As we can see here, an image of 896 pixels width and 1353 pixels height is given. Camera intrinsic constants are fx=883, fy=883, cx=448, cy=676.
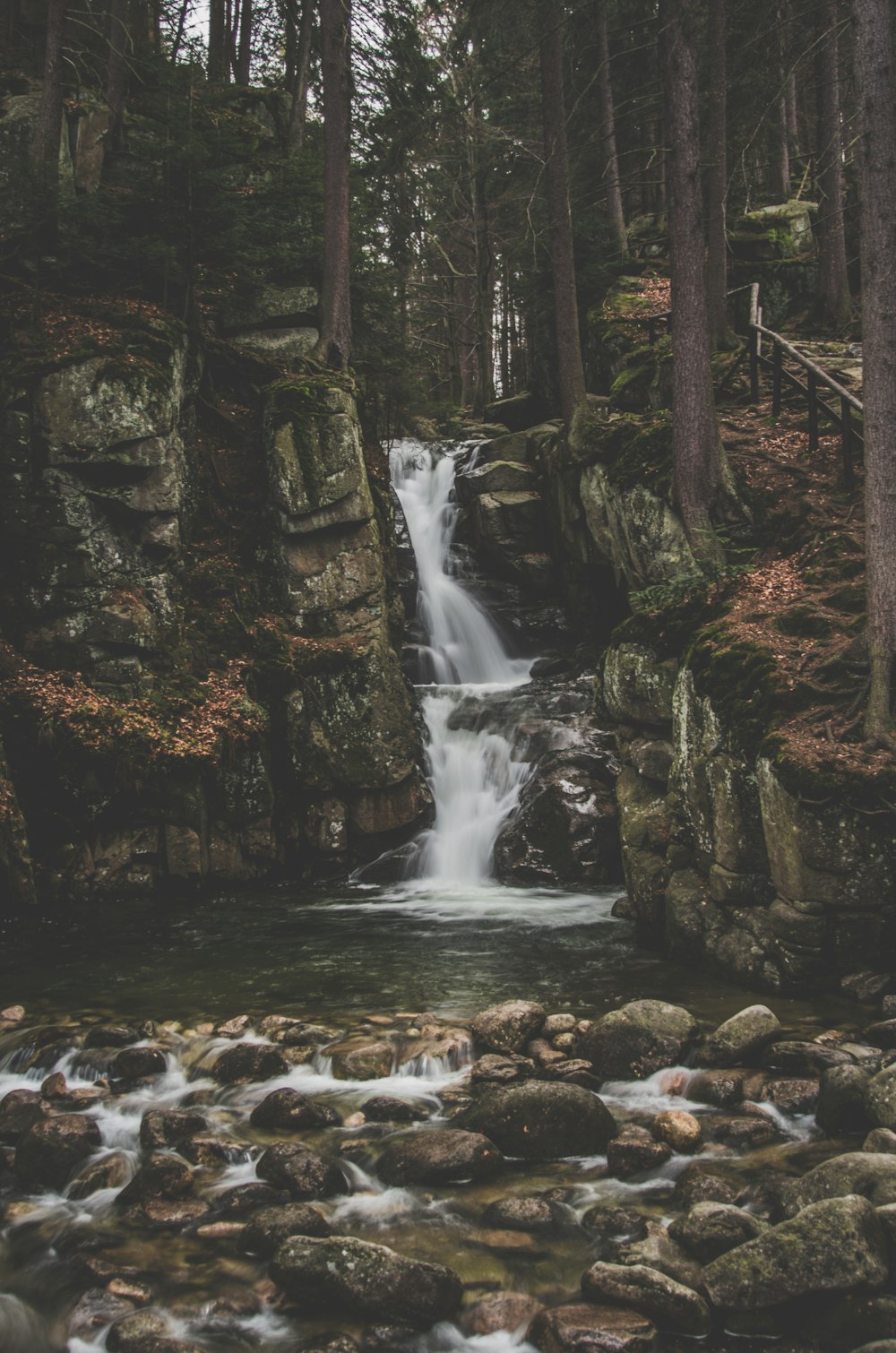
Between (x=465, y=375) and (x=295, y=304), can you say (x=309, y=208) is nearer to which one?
(x=295, y=304)

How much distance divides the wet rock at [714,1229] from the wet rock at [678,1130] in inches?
33.9

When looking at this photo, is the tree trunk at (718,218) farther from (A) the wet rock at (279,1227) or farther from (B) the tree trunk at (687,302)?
(A) the wet rock at (279,1227)

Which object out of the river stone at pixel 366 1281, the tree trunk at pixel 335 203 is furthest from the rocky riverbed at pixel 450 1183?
the tree trunk at pixel 335 203

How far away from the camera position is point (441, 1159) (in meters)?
5.05

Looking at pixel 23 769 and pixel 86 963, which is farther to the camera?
pixel 23 769

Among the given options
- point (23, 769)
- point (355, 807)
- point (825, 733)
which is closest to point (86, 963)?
point (23, 769)

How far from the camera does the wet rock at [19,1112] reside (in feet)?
18.7

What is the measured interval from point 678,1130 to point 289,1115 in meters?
2.45

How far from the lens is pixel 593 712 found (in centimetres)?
1412

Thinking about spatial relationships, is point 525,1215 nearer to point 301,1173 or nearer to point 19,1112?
point 301,1173

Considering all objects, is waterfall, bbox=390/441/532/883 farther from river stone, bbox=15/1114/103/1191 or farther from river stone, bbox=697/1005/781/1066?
river stone, bbox=15/1114/103/1191

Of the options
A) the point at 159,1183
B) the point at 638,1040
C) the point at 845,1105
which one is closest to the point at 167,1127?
the point at 159,1183

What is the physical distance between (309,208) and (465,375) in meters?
17.1

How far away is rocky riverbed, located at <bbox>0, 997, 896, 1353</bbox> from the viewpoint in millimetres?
3826
